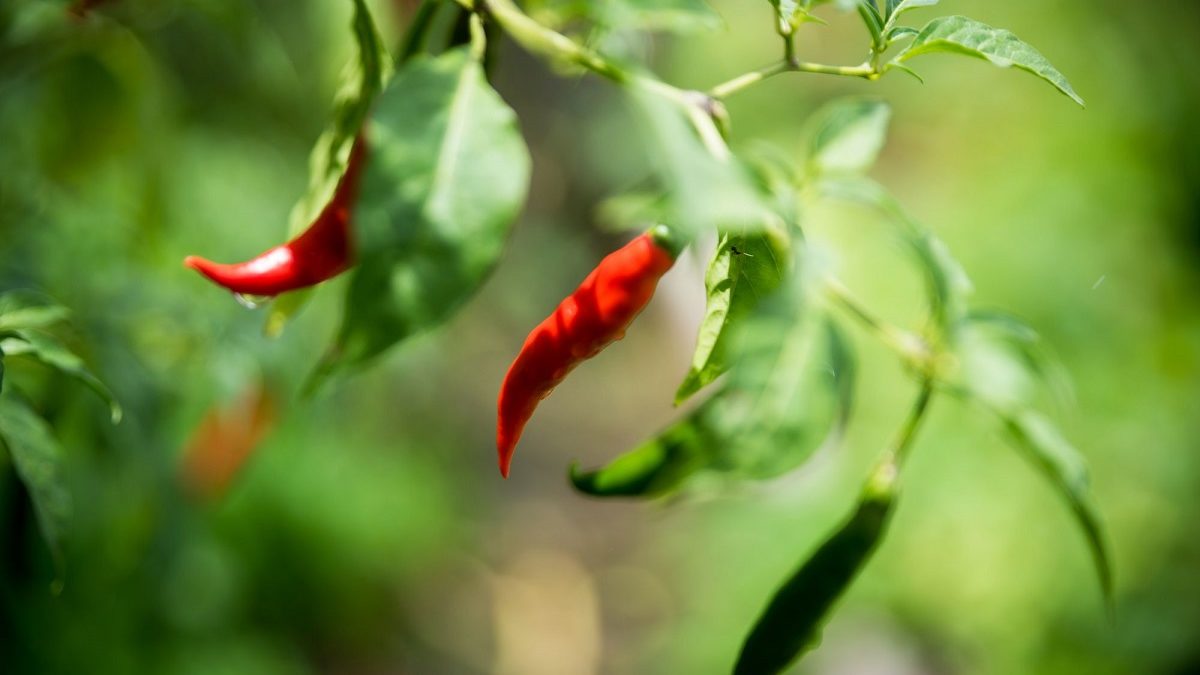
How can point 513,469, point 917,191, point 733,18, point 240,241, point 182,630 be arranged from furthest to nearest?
point 733,18 < point 513,469 < point 917,191 < point 182,630 < point 240,241

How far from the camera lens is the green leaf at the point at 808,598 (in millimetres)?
594

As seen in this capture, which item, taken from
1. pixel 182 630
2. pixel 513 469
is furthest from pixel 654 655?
pixel 182 630

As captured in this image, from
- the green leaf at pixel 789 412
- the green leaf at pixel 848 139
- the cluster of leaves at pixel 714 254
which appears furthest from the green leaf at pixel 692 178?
the green leaf at pixel 848 139

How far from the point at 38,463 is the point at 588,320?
1.01ft

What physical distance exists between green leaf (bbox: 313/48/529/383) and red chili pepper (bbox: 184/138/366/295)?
14 cm

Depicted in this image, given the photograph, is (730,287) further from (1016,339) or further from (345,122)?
(1016,339)

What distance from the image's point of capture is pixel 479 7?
515 mm

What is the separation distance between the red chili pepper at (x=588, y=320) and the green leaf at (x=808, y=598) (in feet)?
0.64

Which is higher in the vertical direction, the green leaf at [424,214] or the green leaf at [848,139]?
the green leaf at [424,214]

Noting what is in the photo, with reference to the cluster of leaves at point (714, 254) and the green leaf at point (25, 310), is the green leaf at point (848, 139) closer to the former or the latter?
the cluster of leaves at point (714, 254)

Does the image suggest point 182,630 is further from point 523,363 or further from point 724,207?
point 724,207

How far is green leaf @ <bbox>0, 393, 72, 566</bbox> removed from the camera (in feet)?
1.74

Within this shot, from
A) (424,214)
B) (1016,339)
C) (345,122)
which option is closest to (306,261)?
(345,122)

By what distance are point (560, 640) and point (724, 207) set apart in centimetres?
272
